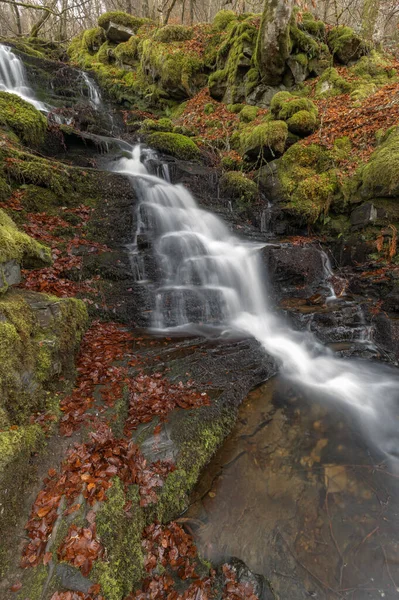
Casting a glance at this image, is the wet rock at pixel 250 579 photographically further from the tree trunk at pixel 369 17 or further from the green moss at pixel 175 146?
the tree trunk at pixel 369 17

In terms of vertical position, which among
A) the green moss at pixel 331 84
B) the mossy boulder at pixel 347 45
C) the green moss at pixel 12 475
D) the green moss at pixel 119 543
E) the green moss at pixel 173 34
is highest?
the green moss at pixel 173 34

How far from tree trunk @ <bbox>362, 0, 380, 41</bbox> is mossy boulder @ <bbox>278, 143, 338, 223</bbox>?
8.44 m

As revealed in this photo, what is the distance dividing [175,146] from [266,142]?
3752 millimetres

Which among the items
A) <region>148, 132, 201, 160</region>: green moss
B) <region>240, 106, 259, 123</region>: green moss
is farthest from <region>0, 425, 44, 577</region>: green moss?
<region>240, 106, 259, 123</region>: green moss

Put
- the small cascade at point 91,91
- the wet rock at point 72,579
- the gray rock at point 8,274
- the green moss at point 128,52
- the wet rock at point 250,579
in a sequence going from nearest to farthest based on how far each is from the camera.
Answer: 1. the wet rock at point 72,579
2. the wet rock at point 250,579
3. the gray rock at point 8,274
4. the small cascade at point 91,91
5. the green moss at point 128,52

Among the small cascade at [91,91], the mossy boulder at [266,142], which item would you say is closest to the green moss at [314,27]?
the mossy boulder at [266,142]

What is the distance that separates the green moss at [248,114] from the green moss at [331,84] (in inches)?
103

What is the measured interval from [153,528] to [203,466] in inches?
35.6

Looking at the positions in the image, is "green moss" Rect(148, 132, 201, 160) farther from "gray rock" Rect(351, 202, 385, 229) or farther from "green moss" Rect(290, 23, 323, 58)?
"gray rock" Rect(351, 202, 385, 229)

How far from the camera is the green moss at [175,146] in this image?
1178 centimetres

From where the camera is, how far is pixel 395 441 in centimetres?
414

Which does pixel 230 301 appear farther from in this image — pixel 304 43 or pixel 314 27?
pixel 314 27

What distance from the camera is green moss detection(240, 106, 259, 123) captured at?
496 inches

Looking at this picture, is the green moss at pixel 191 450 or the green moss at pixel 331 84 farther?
the green moss at pixel 331 84
